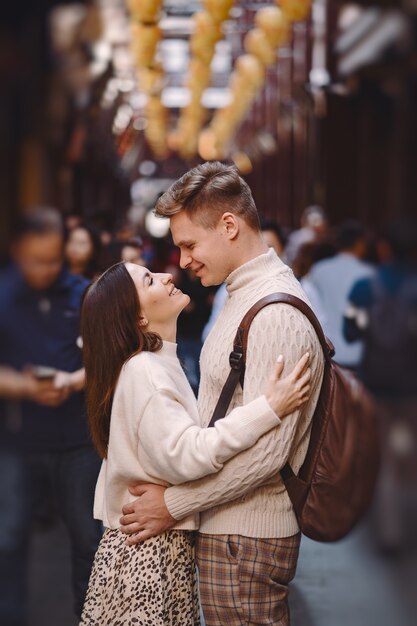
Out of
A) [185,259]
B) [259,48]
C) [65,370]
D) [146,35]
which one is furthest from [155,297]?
[259,48]

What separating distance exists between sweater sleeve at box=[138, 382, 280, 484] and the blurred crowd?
23.5 inches

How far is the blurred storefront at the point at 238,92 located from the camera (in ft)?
30.7

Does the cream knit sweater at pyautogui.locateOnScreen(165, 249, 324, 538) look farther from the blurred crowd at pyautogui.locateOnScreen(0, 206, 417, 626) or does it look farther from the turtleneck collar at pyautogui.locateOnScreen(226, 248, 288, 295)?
the blurred crowd at pyautogui.locateOnScreen(0, 206, 417, 626)

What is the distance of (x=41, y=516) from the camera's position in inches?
285

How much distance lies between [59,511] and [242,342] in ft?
7.23

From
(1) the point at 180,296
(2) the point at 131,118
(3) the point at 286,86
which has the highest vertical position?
(1) the point at 180,296

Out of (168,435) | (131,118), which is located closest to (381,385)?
(168,435)

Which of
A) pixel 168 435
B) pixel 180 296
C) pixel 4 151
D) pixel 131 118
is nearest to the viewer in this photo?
pixel 168 435

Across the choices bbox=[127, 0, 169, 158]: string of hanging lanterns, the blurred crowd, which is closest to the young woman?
the blurred crowd

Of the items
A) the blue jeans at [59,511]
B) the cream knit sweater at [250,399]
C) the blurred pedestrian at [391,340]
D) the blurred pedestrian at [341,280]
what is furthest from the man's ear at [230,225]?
the blurred pedestrian at [341,280]

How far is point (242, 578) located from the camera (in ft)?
10.0

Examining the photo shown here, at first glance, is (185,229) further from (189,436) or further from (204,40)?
(204,40)

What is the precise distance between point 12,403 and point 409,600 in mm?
2347

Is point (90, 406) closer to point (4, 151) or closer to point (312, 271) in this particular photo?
point (312, 271)
